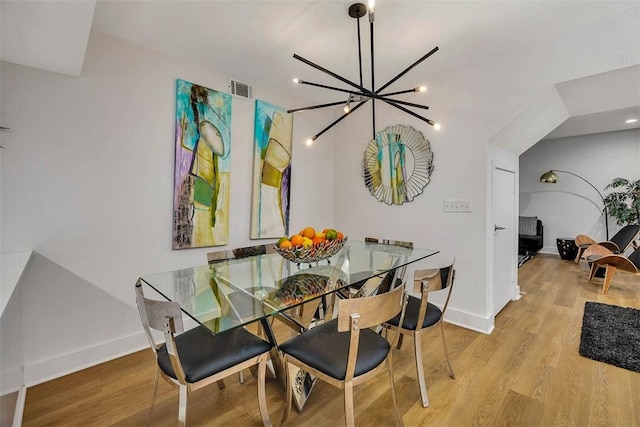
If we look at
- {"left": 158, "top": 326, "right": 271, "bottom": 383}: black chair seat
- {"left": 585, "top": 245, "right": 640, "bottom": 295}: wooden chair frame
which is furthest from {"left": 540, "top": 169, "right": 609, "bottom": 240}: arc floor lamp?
{"left": 158, "top": 326, "right": 271, "bottom": 383}: black chair seat

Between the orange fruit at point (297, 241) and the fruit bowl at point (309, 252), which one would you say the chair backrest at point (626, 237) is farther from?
the orange fruit at point (297, 241)

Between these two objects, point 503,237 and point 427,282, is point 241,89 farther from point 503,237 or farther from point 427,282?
point 503,237

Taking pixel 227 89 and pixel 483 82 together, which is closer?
pixel 483 82

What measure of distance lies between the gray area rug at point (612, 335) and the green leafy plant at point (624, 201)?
2.73 m

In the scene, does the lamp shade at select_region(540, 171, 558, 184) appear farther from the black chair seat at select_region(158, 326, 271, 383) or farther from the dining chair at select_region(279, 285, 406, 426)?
the black chair seat at select_region(158, 326, 271, 383)

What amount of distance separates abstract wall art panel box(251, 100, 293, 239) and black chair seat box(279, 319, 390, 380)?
1.66 metres

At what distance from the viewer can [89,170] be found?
2.03 m

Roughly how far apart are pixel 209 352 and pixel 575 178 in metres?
7.24

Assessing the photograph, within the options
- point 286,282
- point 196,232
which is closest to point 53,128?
point 196,232

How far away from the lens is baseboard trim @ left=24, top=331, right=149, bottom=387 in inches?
72.9

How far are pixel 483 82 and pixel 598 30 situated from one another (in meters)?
0.74

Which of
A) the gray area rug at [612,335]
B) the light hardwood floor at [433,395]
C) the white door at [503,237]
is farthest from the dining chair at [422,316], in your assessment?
the gray area rug at [612,335]

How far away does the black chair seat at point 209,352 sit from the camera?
1262 millimetres

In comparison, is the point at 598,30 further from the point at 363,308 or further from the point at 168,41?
the point at 168,41
